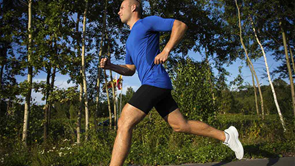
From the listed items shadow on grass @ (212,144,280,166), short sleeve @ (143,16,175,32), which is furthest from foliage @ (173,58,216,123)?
short sleeve @ (143,16,175,32)

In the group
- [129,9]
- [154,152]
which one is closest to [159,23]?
[129,9]

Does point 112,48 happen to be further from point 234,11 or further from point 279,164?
point 279,164

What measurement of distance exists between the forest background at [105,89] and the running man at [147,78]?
1546 millimetres

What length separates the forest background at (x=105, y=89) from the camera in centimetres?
434

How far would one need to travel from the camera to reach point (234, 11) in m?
12.8

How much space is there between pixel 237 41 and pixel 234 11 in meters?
1.75

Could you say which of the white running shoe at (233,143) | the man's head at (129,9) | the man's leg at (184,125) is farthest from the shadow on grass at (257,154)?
the man's head at (129,9)

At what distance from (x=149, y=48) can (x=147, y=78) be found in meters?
0.32

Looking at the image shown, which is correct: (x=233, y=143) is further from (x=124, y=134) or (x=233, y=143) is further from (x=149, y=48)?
(x=149, y=48)

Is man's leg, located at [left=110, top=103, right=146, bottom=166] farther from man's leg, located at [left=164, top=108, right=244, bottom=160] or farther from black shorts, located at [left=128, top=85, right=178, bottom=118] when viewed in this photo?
man's leg, located at [left=164, top=108, right=244, bottom=160]

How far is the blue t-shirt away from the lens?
2.21 metres

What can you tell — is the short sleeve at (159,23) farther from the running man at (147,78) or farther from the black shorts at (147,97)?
the black shorts at (147,97)

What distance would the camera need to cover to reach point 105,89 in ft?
37.2

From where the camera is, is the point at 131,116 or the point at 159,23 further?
the point at 159,23
